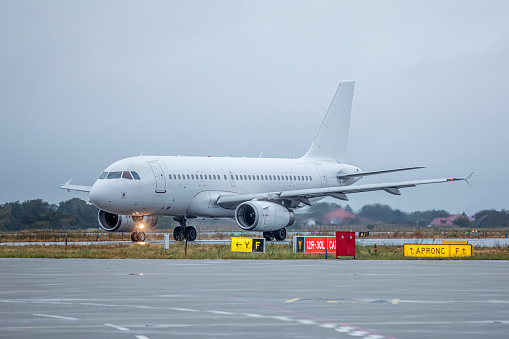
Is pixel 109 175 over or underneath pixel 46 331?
over

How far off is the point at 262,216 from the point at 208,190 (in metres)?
4.88

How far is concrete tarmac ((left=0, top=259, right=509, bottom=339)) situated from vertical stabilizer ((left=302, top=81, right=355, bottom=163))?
116 feet

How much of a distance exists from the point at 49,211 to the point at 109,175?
103 feet

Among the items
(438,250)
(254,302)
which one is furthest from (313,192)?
(254,302)

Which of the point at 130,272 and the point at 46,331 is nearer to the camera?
the point at 46,331

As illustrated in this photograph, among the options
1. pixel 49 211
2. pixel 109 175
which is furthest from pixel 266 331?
pixel 49 211

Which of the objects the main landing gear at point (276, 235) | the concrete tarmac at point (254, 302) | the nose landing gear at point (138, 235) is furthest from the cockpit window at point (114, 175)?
the concrete tarmac at point (254, 302)

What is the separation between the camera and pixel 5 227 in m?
85.7

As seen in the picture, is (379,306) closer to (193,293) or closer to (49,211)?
(193,293)

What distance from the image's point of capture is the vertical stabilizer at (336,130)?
2562 inches

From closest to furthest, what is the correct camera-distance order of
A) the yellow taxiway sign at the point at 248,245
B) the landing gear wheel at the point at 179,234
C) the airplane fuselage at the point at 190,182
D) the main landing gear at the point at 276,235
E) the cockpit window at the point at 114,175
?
the yellow taxiway sign at the point at 248,245, the airplane fuselage at the point at 190,182, the cockpit window at the point at 114,175, the main landing gear at the point at 276,235, the landing gear wheel at the point at 179,234

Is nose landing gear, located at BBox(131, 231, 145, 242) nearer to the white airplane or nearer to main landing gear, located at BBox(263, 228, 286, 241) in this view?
the white airplane

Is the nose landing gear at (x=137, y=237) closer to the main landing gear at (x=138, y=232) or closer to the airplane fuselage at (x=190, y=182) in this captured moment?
the main landing gear at (x=138, y=232)

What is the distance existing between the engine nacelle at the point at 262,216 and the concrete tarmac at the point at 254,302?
2092cm
